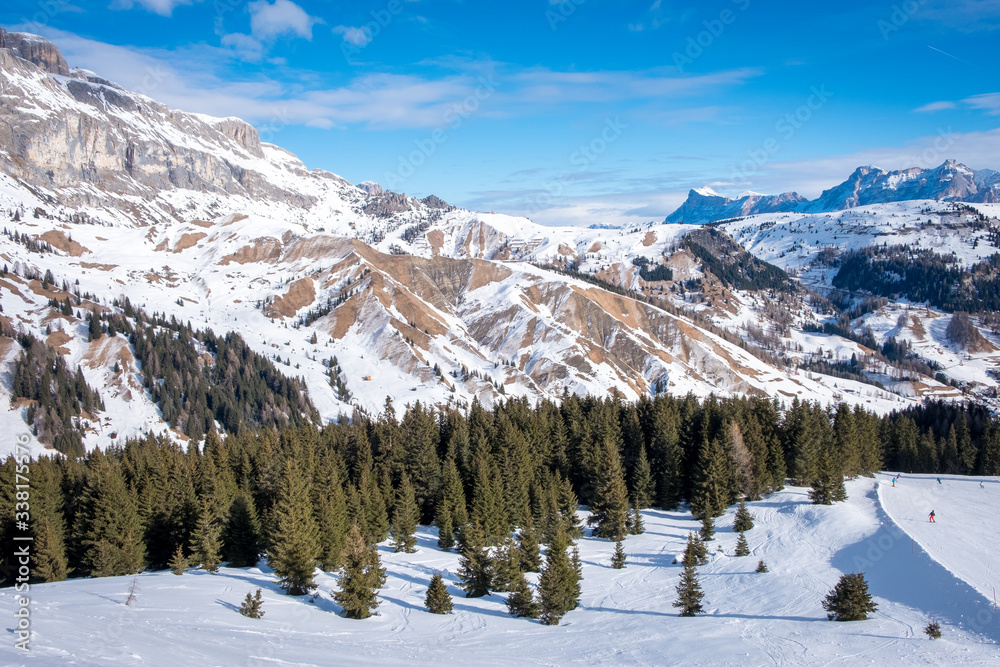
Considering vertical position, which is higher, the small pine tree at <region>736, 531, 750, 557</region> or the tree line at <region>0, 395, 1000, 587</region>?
the tree line at <region>0, 395, 1000, 587</region>

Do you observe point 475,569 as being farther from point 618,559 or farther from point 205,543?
point 205,543

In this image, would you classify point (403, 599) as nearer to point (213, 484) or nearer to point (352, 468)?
point (213, 484)

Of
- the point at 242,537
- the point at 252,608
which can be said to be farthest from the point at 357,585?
the point at 242,537

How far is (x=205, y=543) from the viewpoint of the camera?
4288 cm

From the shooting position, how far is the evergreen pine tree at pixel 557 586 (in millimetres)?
36562

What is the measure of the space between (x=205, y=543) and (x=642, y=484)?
44.2 meters

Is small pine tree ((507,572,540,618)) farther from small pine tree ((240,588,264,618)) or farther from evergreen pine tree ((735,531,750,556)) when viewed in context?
evergreen pine tree ((735,531,750,556))

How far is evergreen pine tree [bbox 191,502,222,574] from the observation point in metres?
42.8

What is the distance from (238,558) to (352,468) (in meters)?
24.0

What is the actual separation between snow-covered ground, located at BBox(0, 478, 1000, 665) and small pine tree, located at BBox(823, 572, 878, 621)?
0.63 meters

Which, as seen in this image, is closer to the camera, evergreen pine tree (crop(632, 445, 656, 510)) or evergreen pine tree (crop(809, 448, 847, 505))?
evergreen pine tree (crop(809, 448, 847, 505))

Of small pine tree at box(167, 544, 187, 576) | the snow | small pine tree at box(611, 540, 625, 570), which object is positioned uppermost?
small pine tree at box(167, 544, 187, 576)

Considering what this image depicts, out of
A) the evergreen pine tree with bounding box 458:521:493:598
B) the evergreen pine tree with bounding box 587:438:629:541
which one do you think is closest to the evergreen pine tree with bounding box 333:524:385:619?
the evergreen pine tree with bounding box 458:521:493:598

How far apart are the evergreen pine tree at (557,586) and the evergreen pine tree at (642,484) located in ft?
91.6
